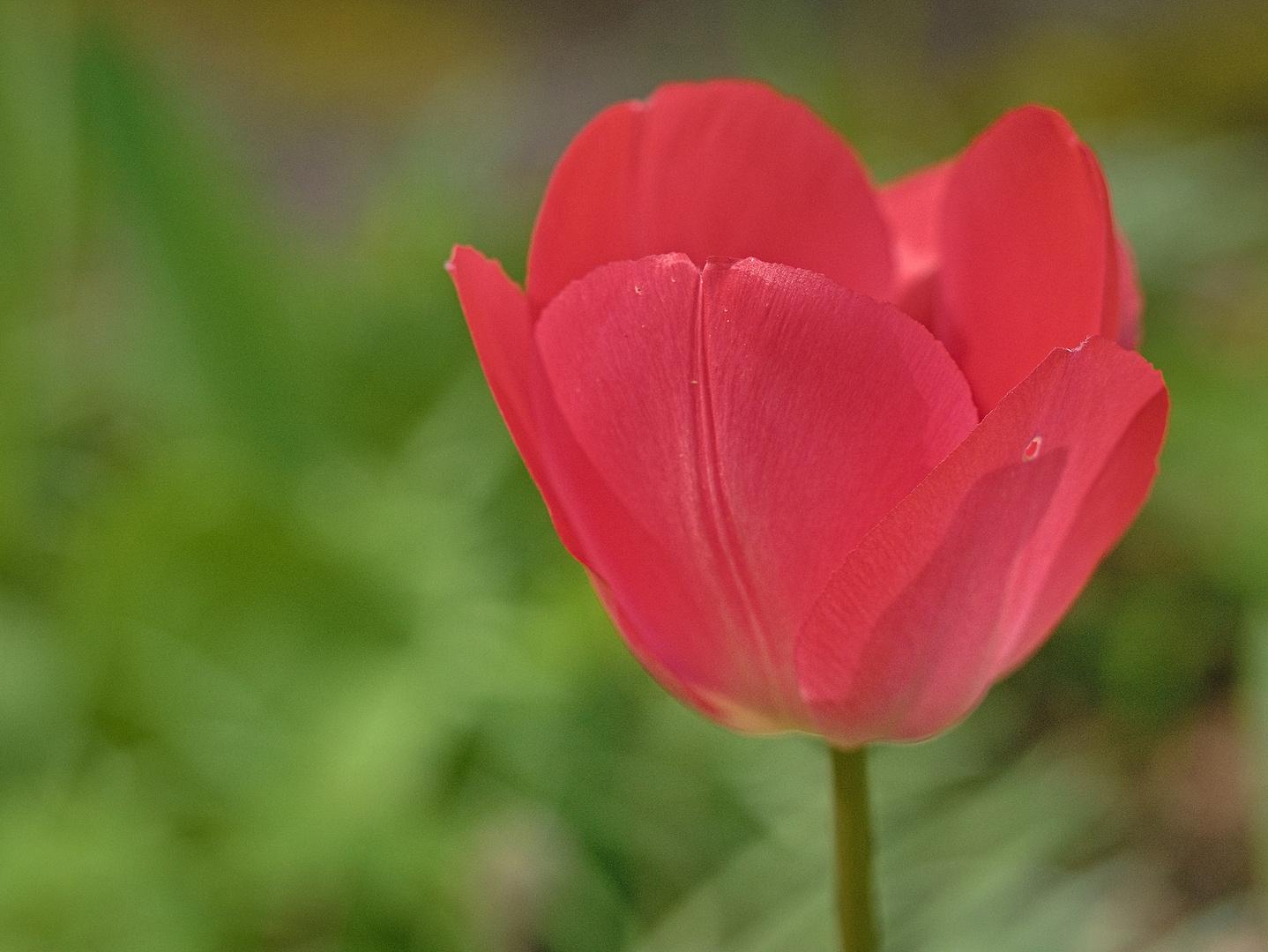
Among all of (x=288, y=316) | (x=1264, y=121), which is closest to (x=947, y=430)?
(x=288, y=316)

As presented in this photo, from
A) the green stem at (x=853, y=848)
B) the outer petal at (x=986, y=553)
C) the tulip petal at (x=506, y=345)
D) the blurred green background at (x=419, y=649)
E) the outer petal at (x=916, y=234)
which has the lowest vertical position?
the blurred green background at (x=419, y=649)

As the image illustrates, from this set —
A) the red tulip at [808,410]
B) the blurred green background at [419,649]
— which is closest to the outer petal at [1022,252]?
the red tulip at [808,410]

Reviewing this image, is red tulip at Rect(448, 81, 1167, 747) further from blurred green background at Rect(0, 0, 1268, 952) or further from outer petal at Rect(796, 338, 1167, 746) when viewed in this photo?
blurred green background at Rect(0, 0, 1268, 952)

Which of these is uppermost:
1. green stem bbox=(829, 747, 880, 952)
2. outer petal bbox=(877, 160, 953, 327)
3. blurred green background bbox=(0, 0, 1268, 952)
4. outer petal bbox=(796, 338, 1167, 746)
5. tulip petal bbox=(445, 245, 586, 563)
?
tulip petal bbox=(445, 245, 586, 563)

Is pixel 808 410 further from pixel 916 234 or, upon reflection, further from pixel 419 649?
pixel 419 649

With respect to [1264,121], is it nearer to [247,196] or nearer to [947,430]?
[247,196]

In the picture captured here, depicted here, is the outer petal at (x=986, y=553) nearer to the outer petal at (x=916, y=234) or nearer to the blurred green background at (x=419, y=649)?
the outer petal at (x=916, y=234)

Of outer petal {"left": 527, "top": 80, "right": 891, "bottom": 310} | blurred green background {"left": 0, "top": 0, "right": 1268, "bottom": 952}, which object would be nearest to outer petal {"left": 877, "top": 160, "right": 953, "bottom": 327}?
outer petal {"left": 527, "top": 80, "right": 891, "bottom": 310}

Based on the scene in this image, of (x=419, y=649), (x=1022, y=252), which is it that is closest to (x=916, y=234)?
(x=1022, y=252)
